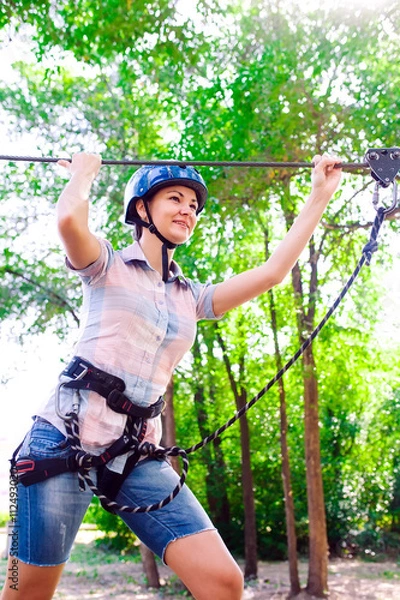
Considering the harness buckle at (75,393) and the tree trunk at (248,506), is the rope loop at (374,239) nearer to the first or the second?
the harness buckle at (75,393)

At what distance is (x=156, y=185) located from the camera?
8.86 ft

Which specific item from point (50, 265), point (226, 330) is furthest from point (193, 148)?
point (226, 330)

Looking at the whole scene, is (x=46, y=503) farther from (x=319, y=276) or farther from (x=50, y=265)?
(x=50, y=265)

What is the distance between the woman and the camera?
227cm

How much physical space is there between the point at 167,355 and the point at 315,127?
633 cm

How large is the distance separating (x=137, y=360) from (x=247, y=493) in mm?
13054

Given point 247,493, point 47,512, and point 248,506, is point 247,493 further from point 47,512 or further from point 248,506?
point 47,512

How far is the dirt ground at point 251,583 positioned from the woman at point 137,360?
10337 mm

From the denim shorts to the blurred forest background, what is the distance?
4938 mm

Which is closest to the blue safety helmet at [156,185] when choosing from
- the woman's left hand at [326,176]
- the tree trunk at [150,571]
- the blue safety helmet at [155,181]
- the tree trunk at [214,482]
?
the blue safety helmet at [155,181]

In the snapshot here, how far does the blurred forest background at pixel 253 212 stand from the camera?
798 centimetres

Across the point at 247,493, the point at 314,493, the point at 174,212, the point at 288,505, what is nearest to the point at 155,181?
the point at 174,212

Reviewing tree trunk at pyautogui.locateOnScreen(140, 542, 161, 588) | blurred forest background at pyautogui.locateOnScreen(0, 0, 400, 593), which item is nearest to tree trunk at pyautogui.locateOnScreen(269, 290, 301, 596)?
blurred forest background at pyautogui.locateOnScreen(0, 0, 400, 593)

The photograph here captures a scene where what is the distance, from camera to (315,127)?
8312 millimetres
